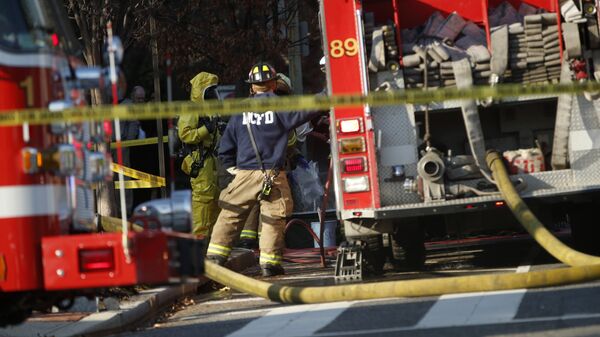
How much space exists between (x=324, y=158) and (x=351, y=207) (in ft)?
38.0

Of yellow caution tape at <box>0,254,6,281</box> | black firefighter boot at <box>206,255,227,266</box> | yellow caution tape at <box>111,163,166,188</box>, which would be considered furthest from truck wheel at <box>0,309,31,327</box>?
yellow caution tape at <box>111,163,166,188</box>

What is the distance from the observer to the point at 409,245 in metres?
12.2

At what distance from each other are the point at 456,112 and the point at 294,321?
2.88m

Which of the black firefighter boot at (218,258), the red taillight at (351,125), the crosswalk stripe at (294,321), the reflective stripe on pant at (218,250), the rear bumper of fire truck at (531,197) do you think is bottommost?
the crosswalk stripe at (294,321)

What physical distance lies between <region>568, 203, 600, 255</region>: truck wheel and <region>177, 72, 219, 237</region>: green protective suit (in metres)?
4.09

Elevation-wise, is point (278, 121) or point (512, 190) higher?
point (278, 121)

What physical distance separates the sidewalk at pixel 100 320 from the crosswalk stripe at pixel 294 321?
23.6 inches

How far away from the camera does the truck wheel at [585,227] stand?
11875 mm

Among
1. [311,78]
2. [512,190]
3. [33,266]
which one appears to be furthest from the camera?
[311,78]

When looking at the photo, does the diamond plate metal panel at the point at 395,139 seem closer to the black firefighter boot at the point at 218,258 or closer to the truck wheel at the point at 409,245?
the truck wheel at the point at 409,245

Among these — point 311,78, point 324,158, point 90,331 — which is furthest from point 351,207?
point 311,78

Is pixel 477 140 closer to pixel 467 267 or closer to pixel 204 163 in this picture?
pixel 467 267

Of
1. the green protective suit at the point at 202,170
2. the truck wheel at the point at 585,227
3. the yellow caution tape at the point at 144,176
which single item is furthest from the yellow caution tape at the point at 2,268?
the green protective suit at the point at 202,170

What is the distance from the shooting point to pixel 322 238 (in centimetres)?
1339
